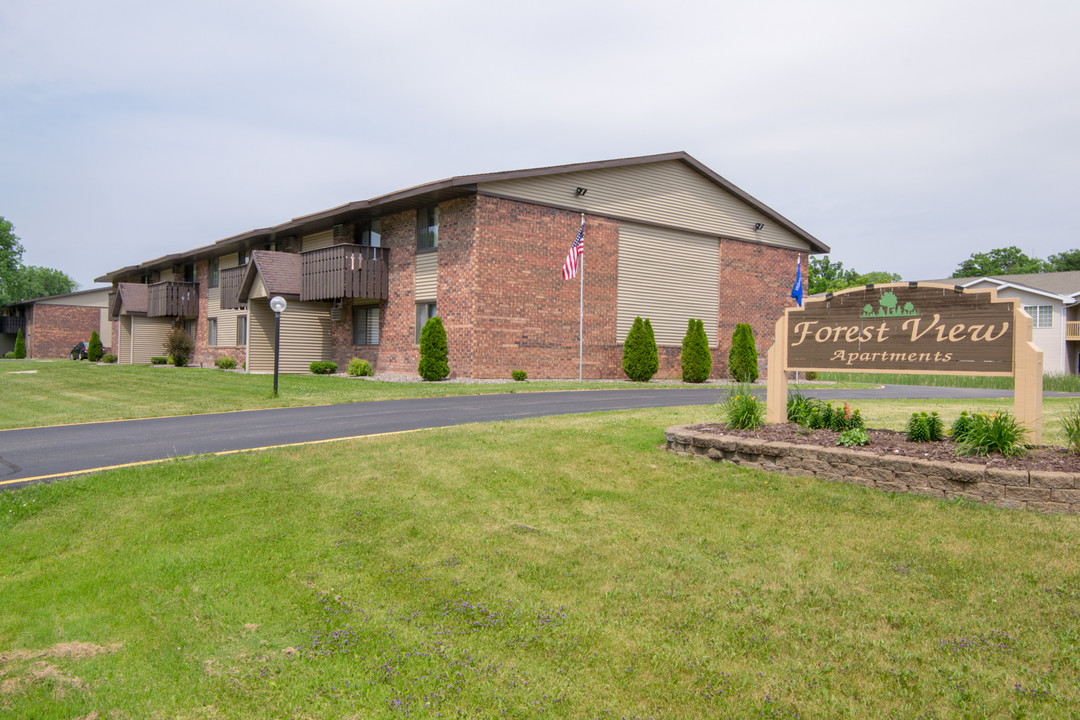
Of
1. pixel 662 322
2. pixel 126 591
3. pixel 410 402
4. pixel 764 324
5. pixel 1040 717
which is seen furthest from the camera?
pixel 764 324

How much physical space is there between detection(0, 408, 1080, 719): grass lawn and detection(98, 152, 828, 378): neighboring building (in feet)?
51.1

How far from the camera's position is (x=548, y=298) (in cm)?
2345

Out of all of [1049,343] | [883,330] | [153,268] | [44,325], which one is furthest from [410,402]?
[44,325]

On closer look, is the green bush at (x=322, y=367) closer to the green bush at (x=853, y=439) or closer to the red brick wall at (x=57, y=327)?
the green bush at (x=853, y=439)

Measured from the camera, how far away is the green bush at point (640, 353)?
2453 centimetres

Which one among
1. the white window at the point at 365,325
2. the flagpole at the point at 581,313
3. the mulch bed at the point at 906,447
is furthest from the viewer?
the white window at the point at 365,325

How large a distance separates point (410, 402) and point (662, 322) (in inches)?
533

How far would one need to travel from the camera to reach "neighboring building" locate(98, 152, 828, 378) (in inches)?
880

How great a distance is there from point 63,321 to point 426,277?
164 ft

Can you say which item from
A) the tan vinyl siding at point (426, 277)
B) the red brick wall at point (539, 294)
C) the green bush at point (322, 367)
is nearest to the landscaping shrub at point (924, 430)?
the red brick wall at point (539, 294)

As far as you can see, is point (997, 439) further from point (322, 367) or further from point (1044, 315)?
point (1044, 315)

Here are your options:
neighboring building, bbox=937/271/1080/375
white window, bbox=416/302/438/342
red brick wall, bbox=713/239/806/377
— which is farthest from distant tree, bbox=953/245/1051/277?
white window, bbox=416/302/438/342

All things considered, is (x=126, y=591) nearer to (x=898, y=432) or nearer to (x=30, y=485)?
(x=30, y=485)

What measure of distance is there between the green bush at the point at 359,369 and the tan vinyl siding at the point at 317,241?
19.9ft
